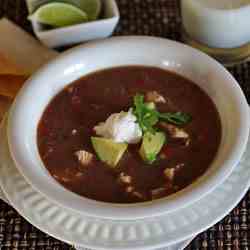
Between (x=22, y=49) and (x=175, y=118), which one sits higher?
(x=175, y=118)

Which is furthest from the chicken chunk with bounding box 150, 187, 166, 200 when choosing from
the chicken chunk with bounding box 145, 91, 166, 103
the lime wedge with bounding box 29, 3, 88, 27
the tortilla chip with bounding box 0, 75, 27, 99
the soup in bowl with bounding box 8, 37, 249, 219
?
the lime wedge with bounding box 29, 3, 88, 27

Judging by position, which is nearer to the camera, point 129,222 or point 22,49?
point 129,222

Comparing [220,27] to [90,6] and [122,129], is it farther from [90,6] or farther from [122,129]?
[122,129]

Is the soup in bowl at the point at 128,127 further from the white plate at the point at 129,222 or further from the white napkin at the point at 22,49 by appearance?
the white napkin at the point at 22,49

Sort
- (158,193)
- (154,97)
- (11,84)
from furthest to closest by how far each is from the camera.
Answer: (11,84) → (154,97) → (158,193)

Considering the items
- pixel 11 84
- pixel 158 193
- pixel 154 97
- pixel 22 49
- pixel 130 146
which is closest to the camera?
pixel 158 193

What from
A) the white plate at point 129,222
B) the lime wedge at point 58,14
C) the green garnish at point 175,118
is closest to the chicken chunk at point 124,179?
the white plate at point 129,222

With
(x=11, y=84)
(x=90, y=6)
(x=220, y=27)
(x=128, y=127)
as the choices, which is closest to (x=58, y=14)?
(x=90, y=6)
